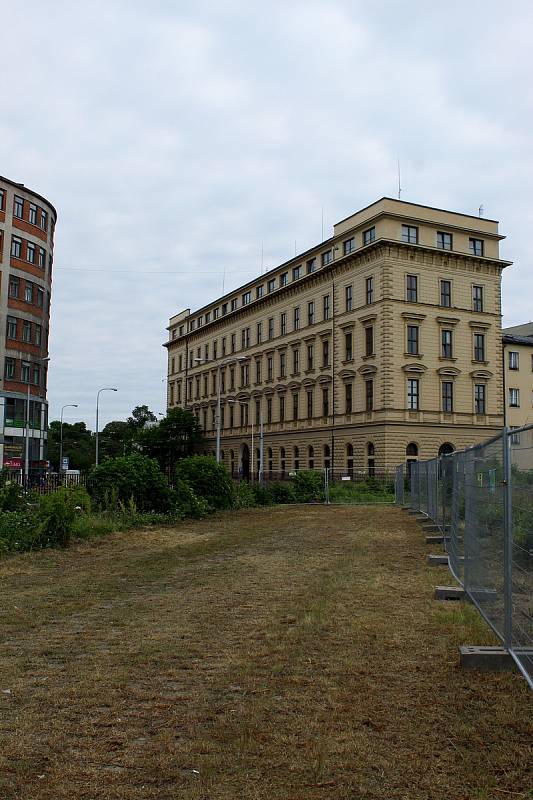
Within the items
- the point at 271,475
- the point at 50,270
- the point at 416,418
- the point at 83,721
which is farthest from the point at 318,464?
the point at 83,721

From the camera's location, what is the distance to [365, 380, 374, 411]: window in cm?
5709

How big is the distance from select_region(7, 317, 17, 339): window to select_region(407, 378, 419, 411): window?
3022 centimetres

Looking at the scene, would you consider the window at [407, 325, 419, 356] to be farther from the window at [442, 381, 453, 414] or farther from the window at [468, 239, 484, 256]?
the window at [468, 239, 484, 256]

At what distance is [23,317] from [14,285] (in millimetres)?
2527

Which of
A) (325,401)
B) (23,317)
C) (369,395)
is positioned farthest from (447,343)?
(23,317)

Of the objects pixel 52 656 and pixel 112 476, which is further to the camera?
pixel 112 476

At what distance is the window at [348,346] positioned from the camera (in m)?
60.7

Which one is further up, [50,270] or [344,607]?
[50,270]

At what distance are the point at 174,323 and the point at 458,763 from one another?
328ft

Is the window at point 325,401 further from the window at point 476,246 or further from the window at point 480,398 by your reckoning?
the window at point 476,246

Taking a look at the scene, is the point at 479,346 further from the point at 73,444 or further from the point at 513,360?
the point at 73,444

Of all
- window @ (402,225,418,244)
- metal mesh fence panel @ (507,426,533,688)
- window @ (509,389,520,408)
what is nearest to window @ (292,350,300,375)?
window @ (402,225,418,244)

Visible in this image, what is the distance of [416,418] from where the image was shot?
5609cm

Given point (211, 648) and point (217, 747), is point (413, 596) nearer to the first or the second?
point (211, 648)
